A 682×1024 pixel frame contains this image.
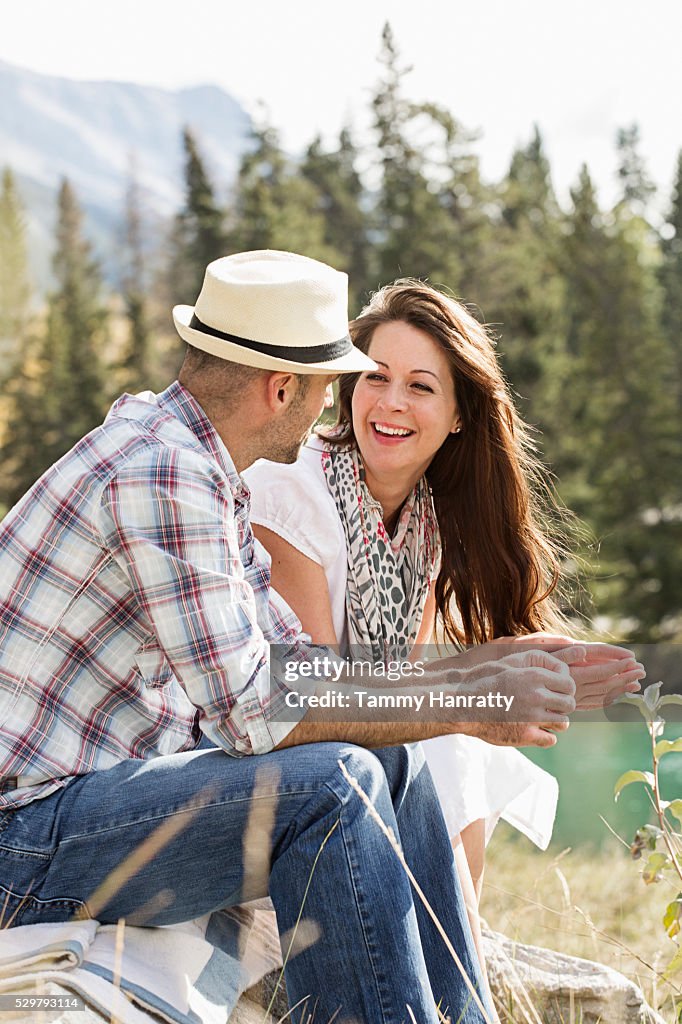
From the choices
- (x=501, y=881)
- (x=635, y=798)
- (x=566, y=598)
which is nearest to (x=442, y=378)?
(x=566, y=598)

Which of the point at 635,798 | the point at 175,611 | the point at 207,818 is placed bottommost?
the point at 635,798

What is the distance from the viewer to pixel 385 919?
211cm

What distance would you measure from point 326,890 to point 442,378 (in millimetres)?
1576

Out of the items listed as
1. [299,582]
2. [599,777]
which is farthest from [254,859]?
[599,777]

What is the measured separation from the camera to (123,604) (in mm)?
2227

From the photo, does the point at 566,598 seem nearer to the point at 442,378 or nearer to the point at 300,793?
the point at 442,378

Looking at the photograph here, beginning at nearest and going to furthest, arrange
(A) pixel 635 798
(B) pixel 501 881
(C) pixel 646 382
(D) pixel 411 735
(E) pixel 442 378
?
(D) pixel 411 735, (E) pixel 442 378, (B) pixel 501 881, (A) pixel 635 798, (C) pixel 646 382

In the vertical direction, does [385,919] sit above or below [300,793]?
below

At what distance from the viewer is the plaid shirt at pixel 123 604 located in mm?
2100

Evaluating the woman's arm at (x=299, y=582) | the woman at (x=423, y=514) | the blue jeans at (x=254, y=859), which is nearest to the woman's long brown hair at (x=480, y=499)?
the woman at (x=423, y=514)

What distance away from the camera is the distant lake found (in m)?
12.0

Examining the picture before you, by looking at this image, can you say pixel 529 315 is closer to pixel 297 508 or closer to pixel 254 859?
pixel 297 508

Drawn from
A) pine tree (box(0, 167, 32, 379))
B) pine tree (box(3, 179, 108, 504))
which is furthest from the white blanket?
pine tree (box(0, 167, 32, 379))

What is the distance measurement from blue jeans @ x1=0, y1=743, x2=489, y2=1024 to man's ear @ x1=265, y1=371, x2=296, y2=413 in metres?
0.67
